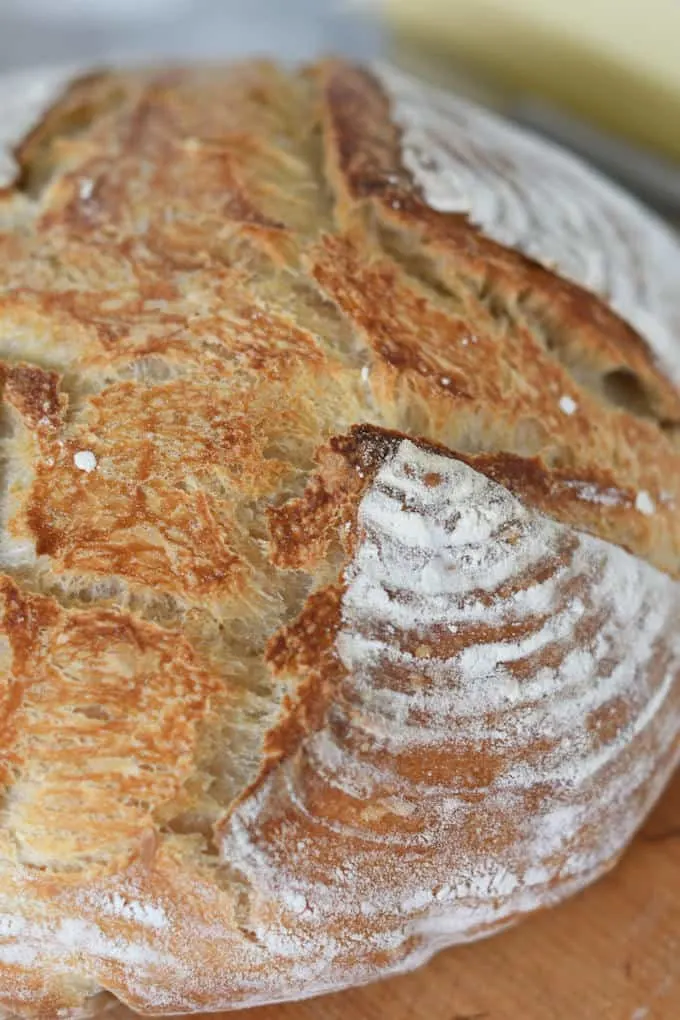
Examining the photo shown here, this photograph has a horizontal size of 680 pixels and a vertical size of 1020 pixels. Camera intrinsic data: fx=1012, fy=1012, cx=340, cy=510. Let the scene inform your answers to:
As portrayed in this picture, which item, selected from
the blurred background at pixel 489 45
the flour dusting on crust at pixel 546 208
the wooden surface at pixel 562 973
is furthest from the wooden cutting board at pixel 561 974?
the blurred background at pixel 489 45

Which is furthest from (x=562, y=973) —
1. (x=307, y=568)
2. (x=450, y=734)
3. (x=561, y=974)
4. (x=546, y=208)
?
(x=546, y=208)

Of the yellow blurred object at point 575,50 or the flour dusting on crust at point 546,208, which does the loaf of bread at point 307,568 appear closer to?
the flour dusting on crust at point 546,208

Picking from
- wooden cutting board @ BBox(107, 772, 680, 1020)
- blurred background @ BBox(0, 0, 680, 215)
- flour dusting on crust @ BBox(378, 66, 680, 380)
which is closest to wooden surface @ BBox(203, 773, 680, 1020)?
wooden cutting board @ BBox(107, 772, 680, 1020)

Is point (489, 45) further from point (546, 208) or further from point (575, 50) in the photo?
point (546, 208)

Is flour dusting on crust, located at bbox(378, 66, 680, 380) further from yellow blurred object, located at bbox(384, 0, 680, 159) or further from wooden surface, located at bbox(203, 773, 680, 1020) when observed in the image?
wooden surface, located at bbox(203, 773, 680, 1020)

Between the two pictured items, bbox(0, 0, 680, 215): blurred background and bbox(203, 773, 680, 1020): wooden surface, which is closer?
bbox(203, 773, 680, 1020): wooden surface

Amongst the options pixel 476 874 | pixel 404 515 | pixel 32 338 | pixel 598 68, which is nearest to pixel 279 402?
pixel 404 515

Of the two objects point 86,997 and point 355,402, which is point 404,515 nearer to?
point 355,402
